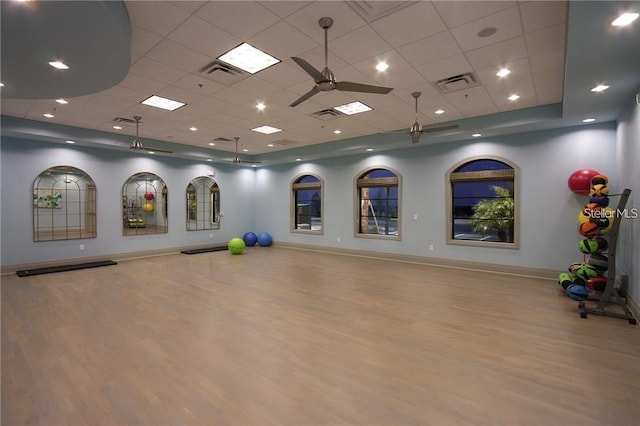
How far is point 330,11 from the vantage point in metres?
2.98

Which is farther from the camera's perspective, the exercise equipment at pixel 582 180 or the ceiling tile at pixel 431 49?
the exercise equipment at pixel 582 180

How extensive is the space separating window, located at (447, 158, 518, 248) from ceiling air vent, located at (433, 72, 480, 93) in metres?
2.92

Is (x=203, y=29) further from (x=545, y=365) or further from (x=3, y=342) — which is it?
(x=545, y=365)

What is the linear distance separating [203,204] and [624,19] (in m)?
10.7

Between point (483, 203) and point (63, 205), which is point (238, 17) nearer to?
point (483, 203)

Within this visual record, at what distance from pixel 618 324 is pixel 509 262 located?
115 inches

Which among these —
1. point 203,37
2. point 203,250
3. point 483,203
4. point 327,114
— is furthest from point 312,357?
point 203,250

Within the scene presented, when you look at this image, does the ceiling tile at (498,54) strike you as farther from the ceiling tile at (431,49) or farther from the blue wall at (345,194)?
the blue wall at (345,194)

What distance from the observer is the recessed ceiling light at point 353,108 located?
5707mm

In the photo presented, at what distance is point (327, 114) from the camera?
6246mm

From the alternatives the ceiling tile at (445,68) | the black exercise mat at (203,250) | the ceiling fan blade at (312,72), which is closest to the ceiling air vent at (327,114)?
the ceiling tile at (445,68)

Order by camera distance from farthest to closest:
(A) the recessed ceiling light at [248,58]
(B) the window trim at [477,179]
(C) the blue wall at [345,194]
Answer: (B) the window trim at [477,179]
(C) the blue wall at [345,194]
(A) the recessed ceiling light at [248,58]

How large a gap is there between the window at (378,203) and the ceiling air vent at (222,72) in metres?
5.32

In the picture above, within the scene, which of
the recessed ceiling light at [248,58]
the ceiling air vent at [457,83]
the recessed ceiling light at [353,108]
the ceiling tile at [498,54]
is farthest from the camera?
the recessed ceiling light at [353,108]
